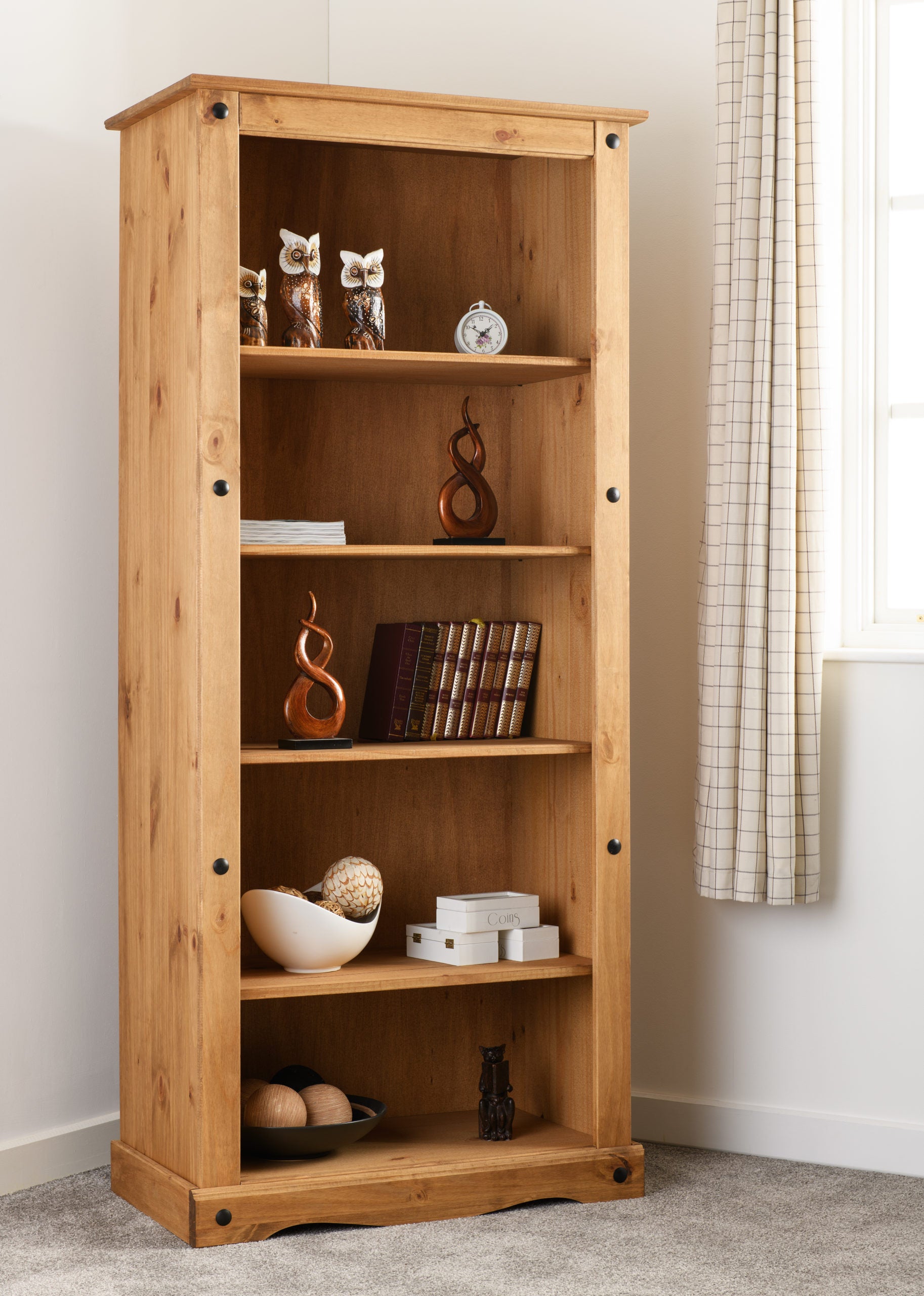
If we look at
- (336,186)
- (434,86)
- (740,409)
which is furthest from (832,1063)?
(434,86)

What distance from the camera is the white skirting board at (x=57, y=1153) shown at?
109 inches

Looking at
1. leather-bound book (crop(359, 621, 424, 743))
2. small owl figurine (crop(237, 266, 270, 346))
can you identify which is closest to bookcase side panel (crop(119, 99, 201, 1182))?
small owl figurine (crop(237, 266, 270, 346))

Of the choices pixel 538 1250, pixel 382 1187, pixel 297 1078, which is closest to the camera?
A: pixel 538 1250

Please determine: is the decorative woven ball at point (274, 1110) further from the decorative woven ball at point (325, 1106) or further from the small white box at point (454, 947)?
the small white box at point (454, 947)

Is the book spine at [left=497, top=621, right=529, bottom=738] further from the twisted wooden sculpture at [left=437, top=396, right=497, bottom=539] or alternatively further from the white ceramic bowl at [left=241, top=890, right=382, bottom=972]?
the white ceramic bowl at [left=241, top=890, right=382, bottom=972]

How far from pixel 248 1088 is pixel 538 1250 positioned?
61cm

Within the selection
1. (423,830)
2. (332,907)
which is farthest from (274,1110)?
(423,830)

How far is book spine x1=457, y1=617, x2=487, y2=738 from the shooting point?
9.25ft

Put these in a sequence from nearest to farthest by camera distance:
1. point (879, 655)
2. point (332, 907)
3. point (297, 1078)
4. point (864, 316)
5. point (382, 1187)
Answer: point (382, 1187)
point (332, 907)
point (297, 1078)
point (879, 655)
point (864, 316)

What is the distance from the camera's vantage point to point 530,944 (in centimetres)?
278

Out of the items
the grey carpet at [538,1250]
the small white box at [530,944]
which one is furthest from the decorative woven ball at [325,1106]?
the small white box at [530,944]

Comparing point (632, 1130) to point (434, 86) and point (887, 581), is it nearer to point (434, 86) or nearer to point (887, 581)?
point (887, 581)

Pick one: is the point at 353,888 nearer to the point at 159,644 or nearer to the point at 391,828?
the point at 391,828

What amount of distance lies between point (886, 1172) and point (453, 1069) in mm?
877
